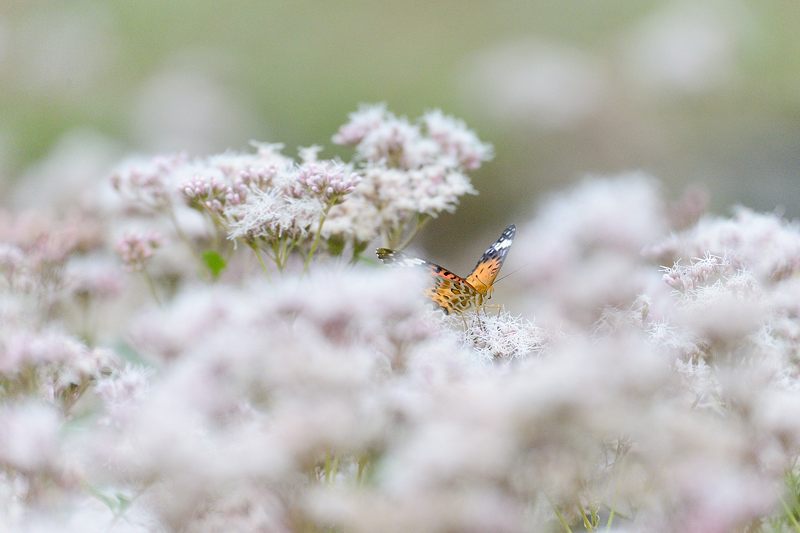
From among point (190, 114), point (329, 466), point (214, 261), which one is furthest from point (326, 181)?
point (190, 114)

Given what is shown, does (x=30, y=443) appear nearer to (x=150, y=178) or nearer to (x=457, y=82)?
(x=150, y=178)

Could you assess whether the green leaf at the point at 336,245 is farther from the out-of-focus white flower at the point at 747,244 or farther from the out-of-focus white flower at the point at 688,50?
the out-of-focus white flower at the point at 688,50

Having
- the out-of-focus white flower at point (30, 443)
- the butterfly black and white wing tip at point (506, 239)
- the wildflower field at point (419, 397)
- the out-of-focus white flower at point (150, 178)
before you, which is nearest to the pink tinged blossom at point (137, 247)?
the out-of-focus white flower at point (150, 178)

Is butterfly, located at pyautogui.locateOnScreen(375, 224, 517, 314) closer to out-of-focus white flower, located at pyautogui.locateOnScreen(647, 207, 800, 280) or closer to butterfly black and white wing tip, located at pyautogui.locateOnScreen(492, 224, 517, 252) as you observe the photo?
Answer: butterfly black and white wing tip, located at pyautogui.locateOnScreen(492, 224, 517, 252)

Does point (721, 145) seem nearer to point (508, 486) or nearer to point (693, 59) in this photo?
point (693, 59)

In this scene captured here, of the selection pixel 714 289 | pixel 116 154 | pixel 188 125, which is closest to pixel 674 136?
pixel 188 125

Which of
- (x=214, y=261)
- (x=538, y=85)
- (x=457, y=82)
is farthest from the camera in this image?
(x=457, y=82)
